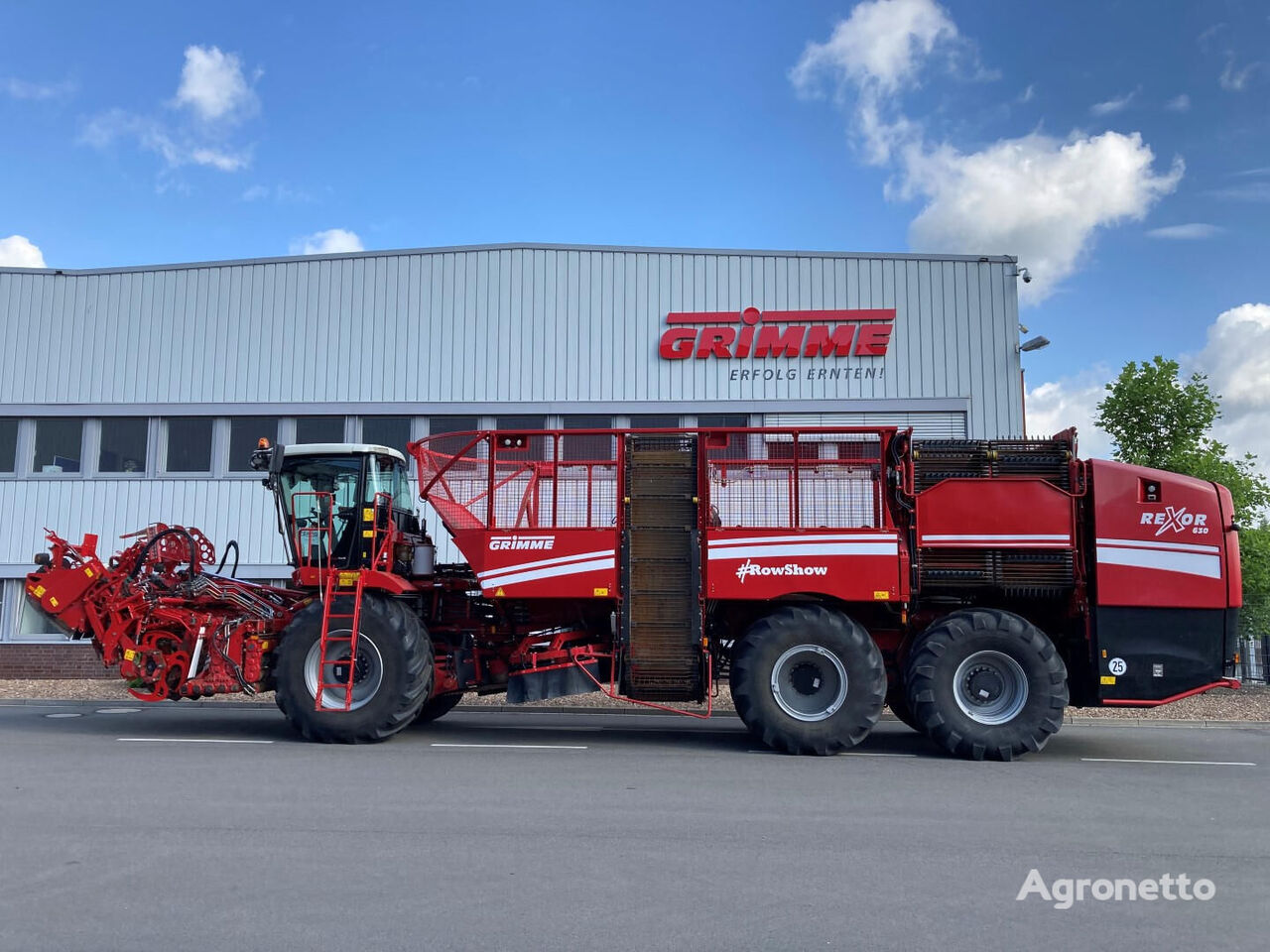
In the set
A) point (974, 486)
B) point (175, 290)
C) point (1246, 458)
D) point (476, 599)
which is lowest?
point (476, 599)

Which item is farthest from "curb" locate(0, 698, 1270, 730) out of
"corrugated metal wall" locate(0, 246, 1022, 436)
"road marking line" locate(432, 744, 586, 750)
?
"corrugated metal wall" locate(0, 246, 1022, 436)

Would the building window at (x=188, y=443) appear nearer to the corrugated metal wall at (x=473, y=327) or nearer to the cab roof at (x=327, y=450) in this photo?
the corrugated metal wall at (x=473, y=327)

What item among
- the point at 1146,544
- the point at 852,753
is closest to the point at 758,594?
the point at 852,753

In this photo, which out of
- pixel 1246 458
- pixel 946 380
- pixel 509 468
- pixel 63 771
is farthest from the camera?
pixel 1246 458

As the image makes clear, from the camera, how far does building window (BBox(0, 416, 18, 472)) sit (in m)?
19.5

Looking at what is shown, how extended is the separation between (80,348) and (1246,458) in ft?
82.3

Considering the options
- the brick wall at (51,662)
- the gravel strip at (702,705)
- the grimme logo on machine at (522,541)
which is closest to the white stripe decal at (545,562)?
the grimme logo on machine at (522,541)

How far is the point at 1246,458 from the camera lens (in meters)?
23.6

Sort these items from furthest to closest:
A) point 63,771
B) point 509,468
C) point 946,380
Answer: point 946,380
point 509,468
point 63,771

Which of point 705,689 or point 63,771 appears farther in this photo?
point 705,689

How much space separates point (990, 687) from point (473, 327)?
40.7ft

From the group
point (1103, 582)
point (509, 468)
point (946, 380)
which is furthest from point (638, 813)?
point (946, 380)

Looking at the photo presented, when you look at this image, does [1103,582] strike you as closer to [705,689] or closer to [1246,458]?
[705,689]

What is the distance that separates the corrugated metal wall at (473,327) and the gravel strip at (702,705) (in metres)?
5.45
